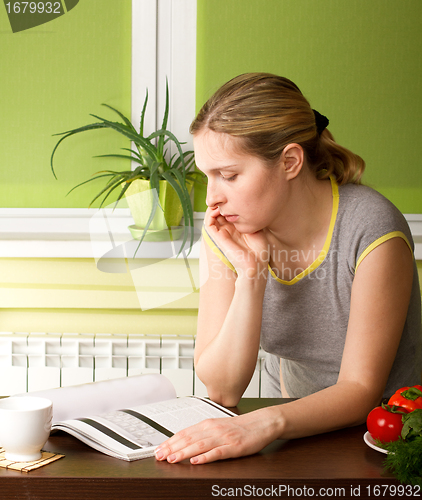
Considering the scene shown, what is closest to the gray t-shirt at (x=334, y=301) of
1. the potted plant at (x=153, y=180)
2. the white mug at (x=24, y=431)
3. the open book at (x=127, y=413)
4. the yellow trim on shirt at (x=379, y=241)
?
the yellow trim on shirt at (x=379, y=241)

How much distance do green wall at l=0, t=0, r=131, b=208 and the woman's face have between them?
3.55 ft

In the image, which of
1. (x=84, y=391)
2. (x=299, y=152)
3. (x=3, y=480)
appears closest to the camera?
(x=3, y=480)

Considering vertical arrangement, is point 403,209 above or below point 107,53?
below

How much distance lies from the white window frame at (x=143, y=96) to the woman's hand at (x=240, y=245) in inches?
32.1

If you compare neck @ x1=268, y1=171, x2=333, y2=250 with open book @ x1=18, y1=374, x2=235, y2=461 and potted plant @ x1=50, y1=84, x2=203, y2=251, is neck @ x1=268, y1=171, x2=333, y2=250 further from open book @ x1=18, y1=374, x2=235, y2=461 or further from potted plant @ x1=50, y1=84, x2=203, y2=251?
potted plant @ x1=50, y1=84, x2=203, y2=251

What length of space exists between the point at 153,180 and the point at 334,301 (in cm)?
102

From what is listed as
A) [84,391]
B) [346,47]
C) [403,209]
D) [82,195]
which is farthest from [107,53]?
[84,391]

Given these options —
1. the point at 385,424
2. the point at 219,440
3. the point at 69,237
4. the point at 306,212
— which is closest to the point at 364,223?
the point at 306,212

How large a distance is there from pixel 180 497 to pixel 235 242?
624 millimetres

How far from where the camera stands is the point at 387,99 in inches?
78.9

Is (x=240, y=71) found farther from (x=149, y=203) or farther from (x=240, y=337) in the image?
(x=240, y=337)

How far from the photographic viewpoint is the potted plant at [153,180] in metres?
1.93

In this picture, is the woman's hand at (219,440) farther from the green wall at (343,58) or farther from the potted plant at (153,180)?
the green wall at (343,58)

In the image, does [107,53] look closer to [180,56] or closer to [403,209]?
[180,56]
